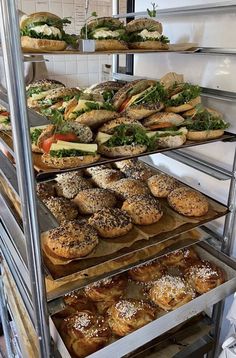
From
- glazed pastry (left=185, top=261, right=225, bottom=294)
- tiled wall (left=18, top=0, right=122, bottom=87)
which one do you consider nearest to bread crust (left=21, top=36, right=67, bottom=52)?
glazed pastry (left=185, top=261, right=225, bottom=294)

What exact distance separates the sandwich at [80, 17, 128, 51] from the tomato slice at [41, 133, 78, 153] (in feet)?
0.88

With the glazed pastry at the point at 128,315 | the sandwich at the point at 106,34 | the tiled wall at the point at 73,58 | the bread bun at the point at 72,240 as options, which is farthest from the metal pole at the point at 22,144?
the tiled wall at the point at 73,58

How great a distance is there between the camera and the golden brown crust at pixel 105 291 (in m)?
1.15

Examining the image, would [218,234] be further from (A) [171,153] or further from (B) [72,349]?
(B) [72,349]

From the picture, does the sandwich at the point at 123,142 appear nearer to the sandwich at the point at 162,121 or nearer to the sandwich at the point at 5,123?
the sandwich at the point at 162,121

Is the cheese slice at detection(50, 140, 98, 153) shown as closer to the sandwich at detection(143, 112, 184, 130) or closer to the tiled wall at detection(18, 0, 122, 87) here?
the sandwich at detection(143, 112, 184, 130)

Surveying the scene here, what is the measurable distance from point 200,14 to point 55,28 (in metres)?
0.65

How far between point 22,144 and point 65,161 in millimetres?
149

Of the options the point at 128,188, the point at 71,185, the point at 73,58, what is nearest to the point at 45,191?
the point at 71,185

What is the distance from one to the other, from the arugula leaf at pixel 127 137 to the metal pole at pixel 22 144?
1.00ft

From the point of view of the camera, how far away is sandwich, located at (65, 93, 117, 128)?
1.00 metres

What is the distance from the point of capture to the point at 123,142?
0.95 meters

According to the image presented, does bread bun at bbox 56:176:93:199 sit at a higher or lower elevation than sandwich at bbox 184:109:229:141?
lower

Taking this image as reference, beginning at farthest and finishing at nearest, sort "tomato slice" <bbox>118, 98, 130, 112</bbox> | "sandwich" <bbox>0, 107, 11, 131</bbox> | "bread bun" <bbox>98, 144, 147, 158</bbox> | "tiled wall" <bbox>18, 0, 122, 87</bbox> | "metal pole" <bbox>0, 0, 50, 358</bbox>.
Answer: "tiled wall" <bbox>18, 0, 122, 87</bbox> < "tomato slice" <bbox>118, 98, 130, 112</bbox> < "sandwich" <bbox>0, 107, 11, 131</bbox> < "bread bun" <bbox>98, 144, 147, 158</bbox> < "metal pole" <bbox>0, 0, 50, 358</bbox>
